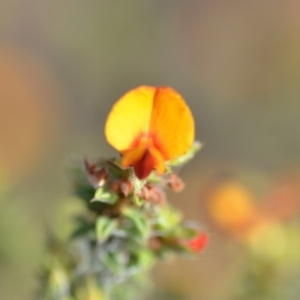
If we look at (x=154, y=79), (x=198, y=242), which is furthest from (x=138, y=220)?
(x=154, y=79)

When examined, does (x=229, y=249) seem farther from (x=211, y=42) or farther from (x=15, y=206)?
(x=211, y=42)

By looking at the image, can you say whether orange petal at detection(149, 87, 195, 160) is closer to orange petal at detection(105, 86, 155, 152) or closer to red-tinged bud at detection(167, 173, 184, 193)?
orange petal at detection(105, 86, 155, 152)

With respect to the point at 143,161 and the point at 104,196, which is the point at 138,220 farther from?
the point at 143,161

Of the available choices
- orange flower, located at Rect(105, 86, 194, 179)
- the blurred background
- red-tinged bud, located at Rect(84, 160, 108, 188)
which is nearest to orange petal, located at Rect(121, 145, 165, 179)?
orange flower, located at Rect(105, 86, 194, 179)

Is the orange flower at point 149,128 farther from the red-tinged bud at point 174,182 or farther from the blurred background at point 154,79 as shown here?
the blurred background at point 154,79

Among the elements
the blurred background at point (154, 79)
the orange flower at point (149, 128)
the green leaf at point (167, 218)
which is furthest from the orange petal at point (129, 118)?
the blurred background at point (154, 79)

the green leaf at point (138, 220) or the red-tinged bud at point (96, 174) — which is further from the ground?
the red-tinged bud at point (96, 174)

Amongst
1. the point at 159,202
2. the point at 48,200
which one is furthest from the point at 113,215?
the point at 48,200
